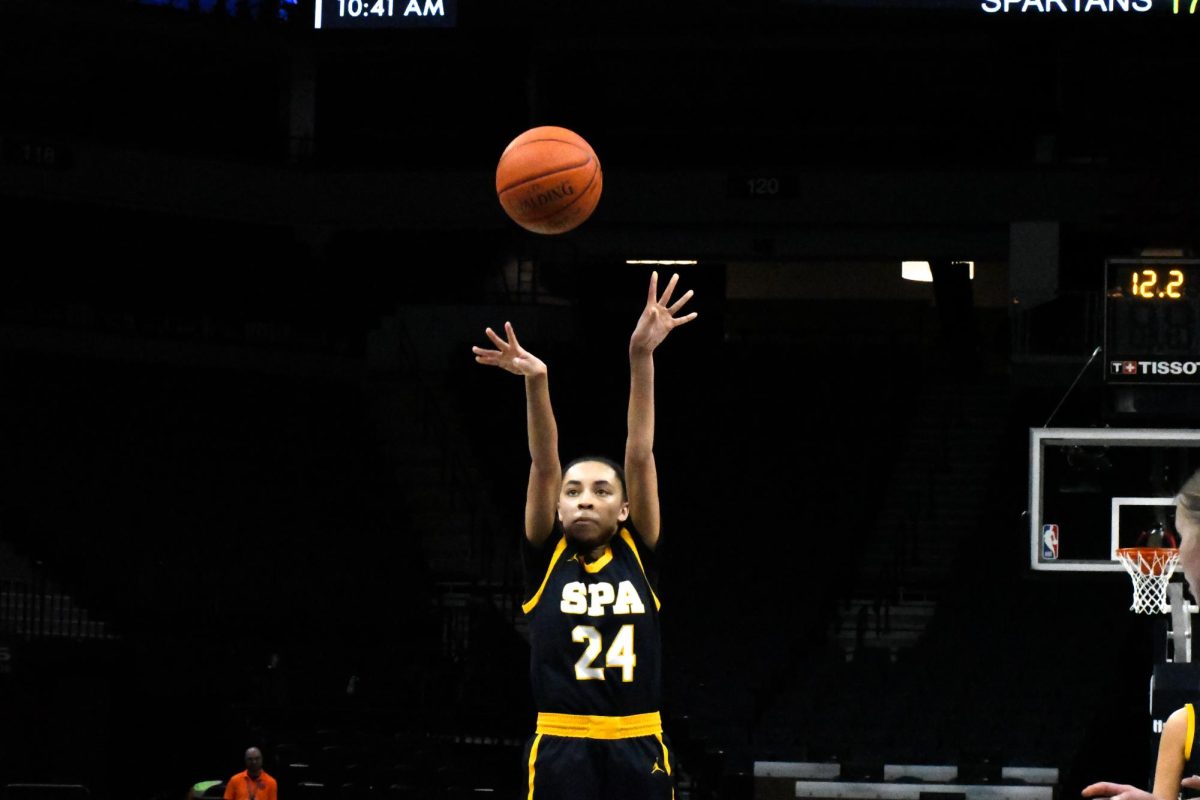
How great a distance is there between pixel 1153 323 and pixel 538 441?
938 cm

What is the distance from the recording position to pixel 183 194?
80.2ft

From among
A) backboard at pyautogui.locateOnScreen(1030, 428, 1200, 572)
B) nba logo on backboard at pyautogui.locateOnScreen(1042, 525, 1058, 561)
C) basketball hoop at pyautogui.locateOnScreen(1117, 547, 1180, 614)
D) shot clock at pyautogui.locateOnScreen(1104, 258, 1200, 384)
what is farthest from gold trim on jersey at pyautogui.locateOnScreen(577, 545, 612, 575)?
shot clock at pyautogui.locateOnScreen(1104, 258, 1200, 384)

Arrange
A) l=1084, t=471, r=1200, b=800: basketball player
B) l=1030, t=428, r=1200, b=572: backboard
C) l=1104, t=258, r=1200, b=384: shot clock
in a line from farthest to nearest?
l=1104, t=258, r=1200, b=384: shot clock, l=1030, t=428, r=1200, b=572: backboard, l=1084, t=471, r=1200, b=800: basketball player

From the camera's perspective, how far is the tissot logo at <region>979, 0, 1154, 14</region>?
18.6 meters

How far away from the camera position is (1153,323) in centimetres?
1434

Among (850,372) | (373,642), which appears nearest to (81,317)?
(373,642)

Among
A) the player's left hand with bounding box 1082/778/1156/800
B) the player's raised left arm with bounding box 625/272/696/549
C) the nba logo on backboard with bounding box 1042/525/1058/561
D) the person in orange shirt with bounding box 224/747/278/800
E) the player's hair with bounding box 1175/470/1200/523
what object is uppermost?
the player's raised left arm with bounding box 625/272/696/549

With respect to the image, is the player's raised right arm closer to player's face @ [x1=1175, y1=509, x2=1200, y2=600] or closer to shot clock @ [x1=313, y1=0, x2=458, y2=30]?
player's face @ [x1=1175, y1=509, x2=1200, y2=600]

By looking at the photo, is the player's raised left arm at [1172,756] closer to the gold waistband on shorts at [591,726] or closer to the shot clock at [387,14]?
the gold waistband on shorts at [591,726]

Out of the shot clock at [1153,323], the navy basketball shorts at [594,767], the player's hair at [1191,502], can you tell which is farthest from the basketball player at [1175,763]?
the shot clock at [1153,323]

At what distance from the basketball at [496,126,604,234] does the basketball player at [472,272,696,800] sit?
8.35 ft

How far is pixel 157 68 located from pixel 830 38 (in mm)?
9062

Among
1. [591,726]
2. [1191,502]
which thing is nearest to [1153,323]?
[591,726]

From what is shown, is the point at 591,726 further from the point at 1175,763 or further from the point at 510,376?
the point at 510,376
